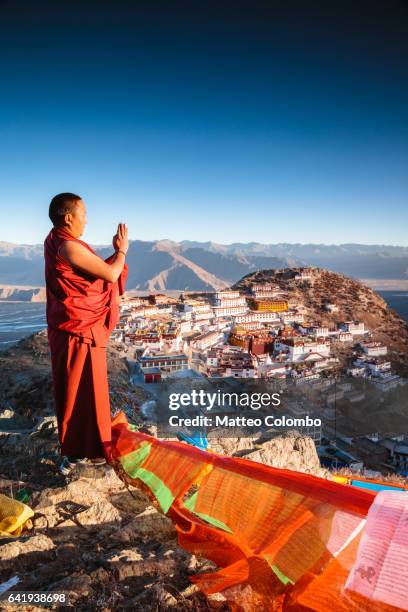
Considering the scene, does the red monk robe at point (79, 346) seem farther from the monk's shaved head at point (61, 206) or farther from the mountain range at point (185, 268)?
the mountain range at point (185, 268)

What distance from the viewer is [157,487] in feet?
5.14

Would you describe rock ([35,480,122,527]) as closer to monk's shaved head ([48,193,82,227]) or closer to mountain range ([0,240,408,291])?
monk's shaved head ([48,193,82,227])

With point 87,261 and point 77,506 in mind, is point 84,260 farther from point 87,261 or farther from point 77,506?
point 77,506

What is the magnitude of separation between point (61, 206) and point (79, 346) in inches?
22.5

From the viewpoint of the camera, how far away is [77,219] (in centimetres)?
173

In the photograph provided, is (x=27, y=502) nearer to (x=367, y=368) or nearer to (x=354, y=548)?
(x=354, y=548)

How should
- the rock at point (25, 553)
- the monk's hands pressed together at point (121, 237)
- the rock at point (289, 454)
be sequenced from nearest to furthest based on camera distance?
the rock at point (25, 553)
the monk's hands pressed together at point (121, 237)
the rock at point (289, 454)

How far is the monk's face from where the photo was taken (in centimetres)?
171

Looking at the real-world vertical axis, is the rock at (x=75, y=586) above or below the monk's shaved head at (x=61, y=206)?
below

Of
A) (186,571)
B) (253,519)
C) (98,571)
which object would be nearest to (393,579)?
(253,519)

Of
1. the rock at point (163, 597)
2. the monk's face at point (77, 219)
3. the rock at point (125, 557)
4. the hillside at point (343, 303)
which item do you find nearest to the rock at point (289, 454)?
the rock at point (125, 557)

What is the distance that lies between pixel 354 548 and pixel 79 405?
47.9 inches

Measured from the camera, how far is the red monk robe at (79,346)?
171cm

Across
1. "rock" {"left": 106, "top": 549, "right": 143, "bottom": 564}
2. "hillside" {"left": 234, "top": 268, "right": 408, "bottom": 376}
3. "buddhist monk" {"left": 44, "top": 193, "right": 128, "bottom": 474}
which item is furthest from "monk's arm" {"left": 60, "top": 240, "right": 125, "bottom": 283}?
"hillside" {"left": 234, "top": 268, "right": 408, "bottom": 376}
